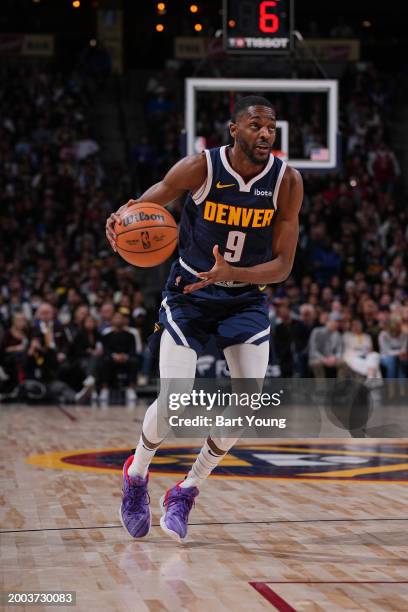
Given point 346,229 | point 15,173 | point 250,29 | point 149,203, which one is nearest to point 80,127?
point 15,173

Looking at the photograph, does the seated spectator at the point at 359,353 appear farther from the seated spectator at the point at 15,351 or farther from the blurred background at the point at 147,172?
the seated spectator at the point at 15,351

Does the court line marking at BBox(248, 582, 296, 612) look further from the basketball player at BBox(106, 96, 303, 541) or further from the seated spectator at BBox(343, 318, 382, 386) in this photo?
the seated spectator at BBox(343, 318, 382, 386)

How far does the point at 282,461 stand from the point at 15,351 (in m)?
6.71

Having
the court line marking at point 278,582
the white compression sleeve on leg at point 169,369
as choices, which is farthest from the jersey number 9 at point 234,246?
the court line marking at point 278,582

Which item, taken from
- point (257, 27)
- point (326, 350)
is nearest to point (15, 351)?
point (326, 350)

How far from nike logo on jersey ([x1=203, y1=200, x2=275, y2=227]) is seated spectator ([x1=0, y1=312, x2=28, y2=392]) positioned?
922 centimetres

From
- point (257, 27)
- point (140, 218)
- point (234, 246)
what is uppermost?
point (257, 27)

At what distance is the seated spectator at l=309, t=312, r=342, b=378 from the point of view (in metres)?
14.5

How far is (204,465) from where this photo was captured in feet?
18.0

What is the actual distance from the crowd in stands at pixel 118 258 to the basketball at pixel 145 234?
894 centimetres

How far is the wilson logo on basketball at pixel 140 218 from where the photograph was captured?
5336 mm

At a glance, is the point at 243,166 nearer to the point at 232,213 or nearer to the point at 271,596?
the point at 232,213

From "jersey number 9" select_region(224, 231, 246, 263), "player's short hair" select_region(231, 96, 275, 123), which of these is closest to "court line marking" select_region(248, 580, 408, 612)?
"jersey number 9" select_region(224, 231, 246, 263)

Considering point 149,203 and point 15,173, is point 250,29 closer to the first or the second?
point 149,203
